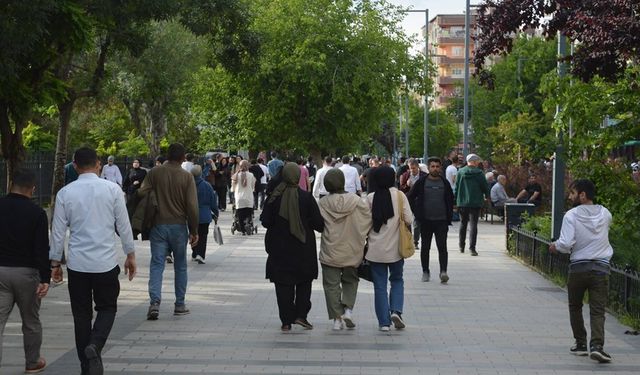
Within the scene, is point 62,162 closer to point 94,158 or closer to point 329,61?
point 94,158

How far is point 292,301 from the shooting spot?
11.9 metres

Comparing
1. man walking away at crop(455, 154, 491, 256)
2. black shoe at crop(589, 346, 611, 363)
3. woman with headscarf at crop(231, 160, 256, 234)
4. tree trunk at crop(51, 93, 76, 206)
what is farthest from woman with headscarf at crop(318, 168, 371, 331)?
woman with headscarf at crop(231, 160, 256, 234)

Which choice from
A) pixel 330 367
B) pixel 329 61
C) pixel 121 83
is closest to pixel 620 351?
pixel 330 367

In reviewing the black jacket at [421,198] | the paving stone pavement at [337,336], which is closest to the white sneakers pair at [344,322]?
the paving stone pavement at [337,336]

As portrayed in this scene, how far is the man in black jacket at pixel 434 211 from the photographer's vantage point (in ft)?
54.2

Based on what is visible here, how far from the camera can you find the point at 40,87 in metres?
13.3

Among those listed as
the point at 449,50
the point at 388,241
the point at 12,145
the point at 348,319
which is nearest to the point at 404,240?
the point at 388,241

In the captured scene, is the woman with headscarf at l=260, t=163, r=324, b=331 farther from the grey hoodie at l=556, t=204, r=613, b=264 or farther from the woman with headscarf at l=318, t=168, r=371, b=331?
the grey hoodie at l=556, t=204, r=613, b=264

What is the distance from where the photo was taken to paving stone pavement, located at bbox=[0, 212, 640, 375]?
992cm

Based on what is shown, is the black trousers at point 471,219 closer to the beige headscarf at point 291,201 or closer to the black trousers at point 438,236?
the black trousers at point 438,236

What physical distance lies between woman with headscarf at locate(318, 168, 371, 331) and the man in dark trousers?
3550 millimetres

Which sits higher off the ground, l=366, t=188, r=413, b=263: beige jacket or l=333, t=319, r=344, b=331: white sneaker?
l=366, t=188, r=413, b=263: beige jacket

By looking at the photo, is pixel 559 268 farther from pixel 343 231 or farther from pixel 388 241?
pixel 343 231

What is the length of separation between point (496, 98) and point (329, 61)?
112ft
